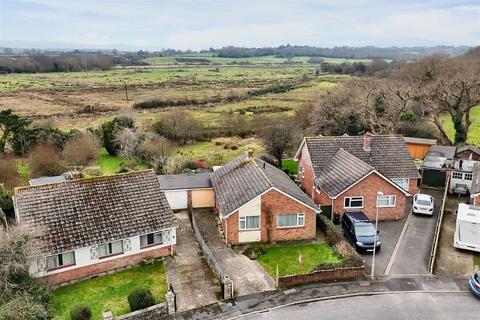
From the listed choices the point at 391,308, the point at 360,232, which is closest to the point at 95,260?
the point at 391,308

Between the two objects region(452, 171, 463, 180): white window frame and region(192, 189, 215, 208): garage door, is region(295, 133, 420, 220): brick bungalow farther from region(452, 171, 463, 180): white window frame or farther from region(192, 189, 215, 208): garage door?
region(192, 189, 215, 208): garage door

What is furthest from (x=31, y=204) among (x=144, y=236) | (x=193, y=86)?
(x=193, y=86)

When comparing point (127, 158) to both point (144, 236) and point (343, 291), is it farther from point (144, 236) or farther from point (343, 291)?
point (343, 291)

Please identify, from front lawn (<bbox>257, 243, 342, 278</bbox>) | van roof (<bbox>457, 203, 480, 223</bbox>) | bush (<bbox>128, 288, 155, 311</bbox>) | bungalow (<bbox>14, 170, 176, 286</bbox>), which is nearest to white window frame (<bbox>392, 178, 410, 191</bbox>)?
van roof (<bbox>457, 203, 480, 223</bbox>)

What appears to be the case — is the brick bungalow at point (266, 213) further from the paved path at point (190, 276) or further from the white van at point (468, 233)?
the white van at point (468, 233)

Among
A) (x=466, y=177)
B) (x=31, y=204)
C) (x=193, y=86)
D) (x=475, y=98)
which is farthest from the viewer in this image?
(x=193, y=86)

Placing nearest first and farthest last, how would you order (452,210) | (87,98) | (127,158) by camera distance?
1. (452,210)
2. (127,158)
3. (87,98)
